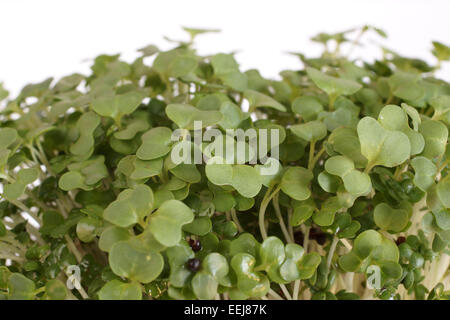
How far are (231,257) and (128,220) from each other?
0.15 m

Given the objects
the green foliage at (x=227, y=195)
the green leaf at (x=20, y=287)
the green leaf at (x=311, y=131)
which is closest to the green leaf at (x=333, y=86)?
the green foliage at (x=227, y=195)

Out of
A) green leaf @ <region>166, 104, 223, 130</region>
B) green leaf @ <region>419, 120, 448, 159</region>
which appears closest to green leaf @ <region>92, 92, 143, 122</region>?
green leaf @ <region>166, 104, 223, 130</region>

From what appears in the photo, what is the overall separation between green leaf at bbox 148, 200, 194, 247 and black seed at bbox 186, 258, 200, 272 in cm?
6

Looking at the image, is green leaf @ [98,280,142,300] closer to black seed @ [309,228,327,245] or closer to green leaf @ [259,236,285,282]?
green leaf @ [259,236,285,282]

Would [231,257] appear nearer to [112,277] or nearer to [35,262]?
[112,277]

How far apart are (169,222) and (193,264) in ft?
0.23

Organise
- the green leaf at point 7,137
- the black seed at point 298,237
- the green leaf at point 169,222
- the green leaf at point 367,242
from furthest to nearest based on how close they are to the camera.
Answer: the black seed at point 298,237 → the green leaf at point 7,137 → the green leaf at point 367,242 → the green leaf at point 169,222

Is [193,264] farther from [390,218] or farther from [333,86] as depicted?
[333,86]

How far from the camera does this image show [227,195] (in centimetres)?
73

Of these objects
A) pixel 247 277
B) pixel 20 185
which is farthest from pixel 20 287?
pixel 247 277

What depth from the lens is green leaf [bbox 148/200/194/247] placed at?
23.3 inches

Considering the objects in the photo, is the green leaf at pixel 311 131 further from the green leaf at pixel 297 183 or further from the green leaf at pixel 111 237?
the green leaf at pixel 111 237

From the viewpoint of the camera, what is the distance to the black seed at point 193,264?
0.64 metres

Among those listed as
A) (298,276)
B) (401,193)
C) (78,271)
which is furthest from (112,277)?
(401,193)
